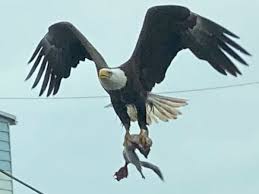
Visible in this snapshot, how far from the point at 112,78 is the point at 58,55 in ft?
3.24

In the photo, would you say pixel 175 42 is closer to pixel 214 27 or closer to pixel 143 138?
pixel 214 27

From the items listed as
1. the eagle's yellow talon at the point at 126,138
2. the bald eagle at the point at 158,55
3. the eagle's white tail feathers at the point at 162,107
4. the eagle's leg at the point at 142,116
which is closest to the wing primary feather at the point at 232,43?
the bald eagle at the point at 158,55

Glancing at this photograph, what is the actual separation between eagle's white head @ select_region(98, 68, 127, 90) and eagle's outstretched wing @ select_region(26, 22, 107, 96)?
57 cm

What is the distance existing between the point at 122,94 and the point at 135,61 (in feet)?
0.77

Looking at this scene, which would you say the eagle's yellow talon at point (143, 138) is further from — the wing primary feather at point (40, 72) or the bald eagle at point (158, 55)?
the wing primary feather at point (40, 72)

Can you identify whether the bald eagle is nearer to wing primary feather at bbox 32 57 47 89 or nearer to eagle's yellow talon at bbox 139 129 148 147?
eagle's yellow talon at bbox 139 129 148 147

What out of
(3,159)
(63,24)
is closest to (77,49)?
(63,24)

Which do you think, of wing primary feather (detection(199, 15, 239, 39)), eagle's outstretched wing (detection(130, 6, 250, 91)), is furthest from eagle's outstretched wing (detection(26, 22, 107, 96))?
wing primary feather (detection(199, 15, 239, 39))

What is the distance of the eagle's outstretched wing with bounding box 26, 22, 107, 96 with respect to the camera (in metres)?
4.54

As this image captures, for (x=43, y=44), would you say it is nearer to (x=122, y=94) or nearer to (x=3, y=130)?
(x=122, y=94)

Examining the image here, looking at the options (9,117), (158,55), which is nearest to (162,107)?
(158,55)

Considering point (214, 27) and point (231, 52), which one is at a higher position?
point (214, 27)

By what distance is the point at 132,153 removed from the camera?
3.69 meters

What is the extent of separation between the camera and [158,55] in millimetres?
4195
